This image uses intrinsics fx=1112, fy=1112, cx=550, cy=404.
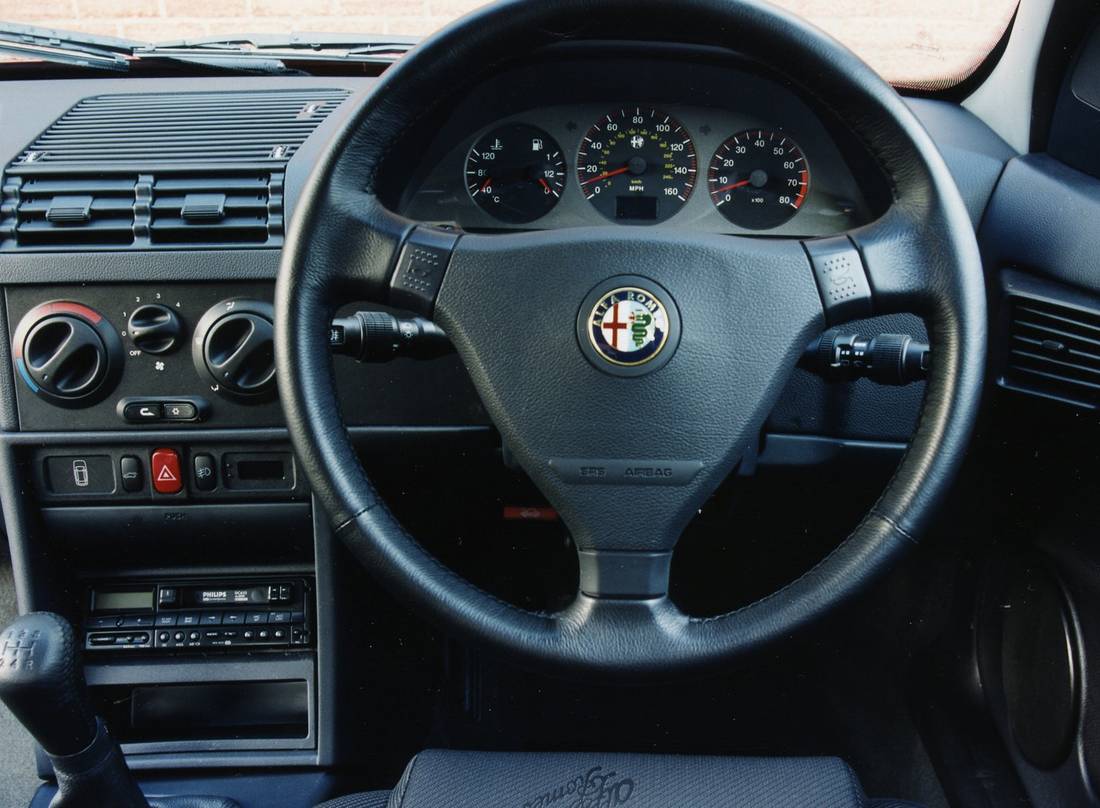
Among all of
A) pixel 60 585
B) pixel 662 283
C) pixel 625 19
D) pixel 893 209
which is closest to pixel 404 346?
pixel 662 283

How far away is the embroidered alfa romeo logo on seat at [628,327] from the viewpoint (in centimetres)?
107

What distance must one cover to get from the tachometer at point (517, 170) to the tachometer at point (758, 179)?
19 centimetres

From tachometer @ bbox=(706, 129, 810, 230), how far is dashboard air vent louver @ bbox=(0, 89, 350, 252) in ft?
1.74

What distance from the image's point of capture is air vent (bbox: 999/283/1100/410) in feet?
4.25

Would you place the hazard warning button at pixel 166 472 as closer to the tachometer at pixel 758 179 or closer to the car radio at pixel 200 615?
the car radio at pixel 200 615

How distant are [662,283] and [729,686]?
1015 millimetres

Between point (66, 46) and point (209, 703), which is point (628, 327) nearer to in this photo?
point (209, 703)

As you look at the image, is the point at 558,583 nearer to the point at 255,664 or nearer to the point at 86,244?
the point at 255,664

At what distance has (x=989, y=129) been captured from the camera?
5.06 ft

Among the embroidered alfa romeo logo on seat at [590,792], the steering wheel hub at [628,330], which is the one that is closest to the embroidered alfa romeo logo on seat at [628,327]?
the steering wheel hub at [628,330]

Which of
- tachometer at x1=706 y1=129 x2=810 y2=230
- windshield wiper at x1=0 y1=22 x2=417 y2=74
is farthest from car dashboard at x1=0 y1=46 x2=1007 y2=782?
windshield wiper at x1=0 y1=22 x2=417 y2=74

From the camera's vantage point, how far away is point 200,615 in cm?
143

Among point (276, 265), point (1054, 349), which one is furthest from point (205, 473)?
point (1054, 349)

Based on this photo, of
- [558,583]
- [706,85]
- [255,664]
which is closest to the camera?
[706,85]
